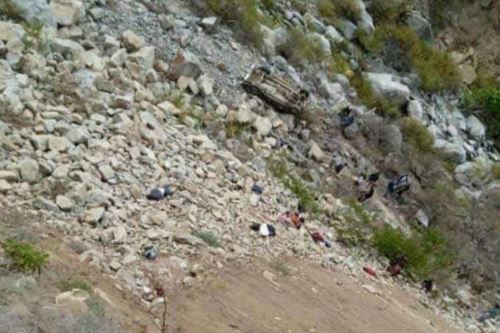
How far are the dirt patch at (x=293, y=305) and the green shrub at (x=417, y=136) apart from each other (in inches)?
108

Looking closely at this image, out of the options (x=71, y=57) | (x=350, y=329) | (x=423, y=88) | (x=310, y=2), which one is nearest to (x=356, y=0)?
(x=310, y=2)

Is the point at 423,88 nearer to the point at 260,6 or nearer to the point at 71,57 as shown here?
the point at 260,6

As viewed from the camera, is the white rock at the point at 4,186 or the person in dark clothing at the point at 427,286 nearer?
the white rock at the point at 4,186

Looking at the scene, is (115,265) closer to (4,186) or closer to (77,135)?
(4,186)

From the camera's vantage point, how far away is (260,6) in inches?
361

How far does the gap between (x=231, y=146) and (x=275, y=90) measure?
1204 mm

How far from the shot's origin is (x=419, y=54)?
35.2 ft

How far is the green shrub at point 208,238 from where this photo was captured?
18.2ft

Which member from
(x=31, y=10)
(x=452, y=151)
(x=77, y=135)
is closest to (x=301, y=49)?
(x=452, y=151)

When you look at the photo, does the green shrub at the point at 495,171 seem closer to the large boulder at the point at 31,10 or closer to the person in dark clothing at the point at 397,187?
the person in dark clothing at the point at 397,187

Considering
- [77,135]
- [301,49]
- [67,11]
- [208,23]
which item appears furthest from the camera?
[301,49]

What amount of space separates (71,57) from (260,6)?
3.22m

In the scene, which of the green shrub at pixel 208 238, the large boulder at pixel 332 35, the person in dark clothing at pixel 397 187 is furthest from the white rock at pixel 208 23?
the green shrub at pixel 208 238

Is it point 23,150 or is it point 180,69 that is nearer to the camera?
point 23,150
